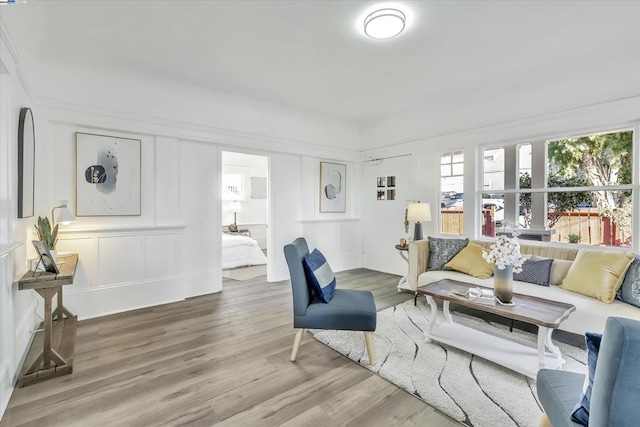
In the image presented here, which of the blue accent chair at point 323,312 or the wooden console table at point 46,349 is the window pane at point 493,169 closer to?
the blue accent chair at point 323,312

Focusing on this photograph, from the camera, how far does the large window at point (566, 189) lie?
3299 mm

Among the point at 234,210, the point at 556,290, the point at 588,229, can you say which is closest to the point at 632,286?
the point at 556,290

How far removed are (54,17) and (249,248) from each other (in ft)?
14.2

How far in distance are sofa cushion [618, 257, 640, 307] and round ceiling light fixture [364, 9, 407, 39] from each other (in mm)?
2873

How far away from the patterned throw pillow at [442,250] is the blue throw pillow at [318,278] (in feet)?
6.26

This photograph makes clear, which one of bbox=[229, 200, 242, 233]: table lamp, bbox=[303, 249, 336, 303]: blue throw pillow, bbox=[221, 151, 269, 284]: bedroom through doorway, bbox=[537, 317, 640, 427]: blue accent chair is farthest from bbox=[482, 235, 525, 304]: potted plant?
bbox=[229, 200, 242, 233]: table lamp

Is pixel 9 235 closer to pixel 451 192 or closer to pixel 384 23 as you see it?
pixel 384 23

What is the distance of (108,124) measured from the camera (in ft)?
11.4

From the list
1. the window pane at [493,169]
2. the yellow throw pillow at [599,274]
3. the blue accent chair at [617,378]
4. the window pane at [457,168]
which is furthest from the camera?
the window pane at [457,168]

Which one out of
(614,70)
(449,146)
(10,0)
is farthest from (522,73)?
(10,0)

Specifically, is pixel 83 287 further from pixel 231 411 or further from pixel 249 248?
pixel 249 248

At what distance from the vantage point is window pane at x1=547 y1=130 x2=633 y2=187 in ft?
10.7

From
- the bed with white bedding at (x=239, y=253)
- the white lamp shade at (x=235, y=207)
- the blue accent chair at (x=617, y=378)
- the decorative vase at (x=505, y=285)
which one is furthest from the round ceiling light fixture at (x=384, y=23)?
the white lamp shade at (x=235, y=207)

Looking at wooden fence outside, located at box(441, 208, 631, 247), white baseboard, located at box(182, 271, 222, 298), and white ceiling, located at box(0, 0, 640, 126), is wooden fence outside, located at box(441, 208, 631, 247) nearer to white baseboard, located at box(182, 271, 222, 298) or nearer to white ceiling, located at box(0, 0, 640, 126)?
white ceiling, located at box(0, 0, 640, 126)
